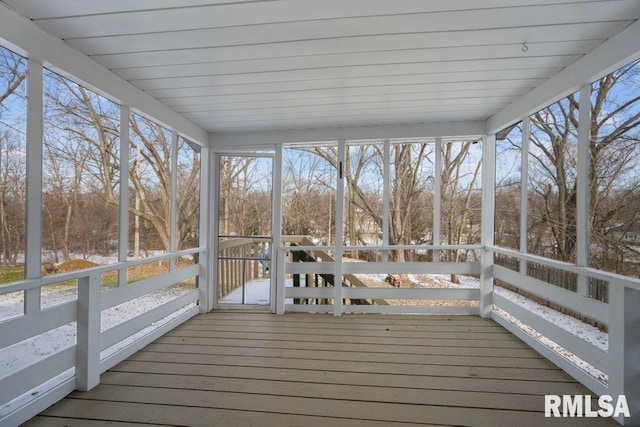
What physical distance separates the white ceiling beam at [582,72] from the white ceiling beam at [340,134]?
51 cm

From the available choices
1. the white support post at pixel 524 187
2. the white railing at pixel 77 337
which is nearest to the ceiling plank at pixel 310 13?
the white support post at pixel 524 187

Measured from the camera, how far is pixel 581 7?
159 centimetres

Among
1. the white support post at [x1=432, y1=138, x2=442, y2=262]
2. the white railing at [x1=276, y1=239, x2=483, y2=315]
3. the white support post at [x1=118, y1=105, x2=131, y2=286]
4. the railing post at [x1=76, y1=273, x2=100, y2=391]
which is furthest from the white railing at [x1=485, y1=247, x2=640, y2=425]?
the white support post at [x1=118, y1=105, x2=131, y2=286]

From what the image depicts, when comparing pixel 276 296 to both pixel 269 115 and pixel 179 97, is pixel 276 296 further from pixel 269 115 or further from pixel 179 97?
pixel 179 97

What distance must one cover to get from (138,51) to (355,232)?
107 inches

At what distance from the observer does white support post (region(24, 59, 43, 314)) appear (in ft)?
5.86

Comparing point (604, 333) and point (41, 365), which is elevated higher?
point (604, 333)

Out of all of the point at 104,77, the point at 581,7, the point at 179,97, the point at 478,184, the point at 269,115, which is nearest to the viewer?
the point at 581,7

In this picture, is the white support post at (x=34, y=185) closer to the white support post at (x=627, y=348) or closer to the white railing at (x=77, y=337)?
the white railing at (x=77, y=337)

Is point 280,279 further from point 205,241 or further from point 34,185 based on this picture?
point 34,185

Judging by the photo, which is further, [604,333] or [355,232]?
[355,232]

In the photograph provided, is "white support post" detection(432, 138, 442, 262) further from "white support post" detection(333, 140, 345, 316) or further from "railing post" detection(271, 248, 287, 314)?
"railing post" detection(271, 248, 287, 314)

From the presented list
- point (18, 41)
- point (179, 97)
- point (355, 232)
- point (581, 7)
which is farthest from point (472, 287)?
point (18, 41)

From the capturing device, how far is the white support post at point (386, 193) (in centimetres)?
368
